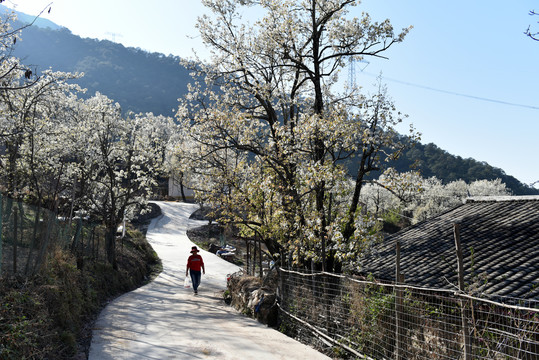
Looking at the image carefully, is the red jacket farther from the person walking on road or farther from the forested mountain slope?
the forested mountain slope

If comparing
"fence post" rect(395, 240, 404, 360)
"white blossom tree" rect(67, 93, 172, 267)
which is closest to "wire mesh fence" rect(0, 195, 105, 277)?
"fence post" rect(395, 240, 404, 360)

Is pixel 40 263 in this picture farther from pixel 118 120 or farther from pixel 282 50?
pixel 118 120

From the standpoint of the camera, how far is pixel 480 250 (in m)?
12.3

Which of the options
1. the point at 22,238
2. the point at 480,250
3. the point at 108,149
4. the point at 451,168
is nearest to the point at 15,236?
the point at 22,238

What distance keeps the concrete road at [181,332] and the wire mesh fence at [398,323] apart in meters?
0.62

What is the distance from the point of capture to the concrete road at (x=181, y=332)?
8.05m

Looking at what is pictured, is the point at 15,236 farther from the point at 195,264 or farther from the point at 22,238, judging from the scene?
the point at 195,264

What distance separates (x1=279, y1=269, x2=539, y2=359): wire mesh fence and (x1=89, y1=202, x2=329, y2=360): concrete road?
0.62 m

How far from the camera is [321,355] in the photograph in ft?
27.9

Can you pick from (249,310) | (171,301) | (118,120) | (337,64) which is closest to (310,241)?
(249,310)

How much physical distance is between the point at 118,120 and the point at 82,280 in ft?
38.8

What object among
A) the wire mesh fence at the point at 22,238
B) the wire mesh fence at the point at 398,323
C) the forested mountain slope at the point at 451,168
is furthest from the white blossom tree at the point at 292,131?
the forested mountain slope at the point at 451,168

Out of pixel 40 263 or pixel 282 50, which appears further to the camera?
pixel 282 50

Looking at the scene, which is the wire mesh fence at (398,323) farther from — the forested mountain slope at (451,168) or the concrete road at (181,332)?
the forested mountain slope at (451,168)
